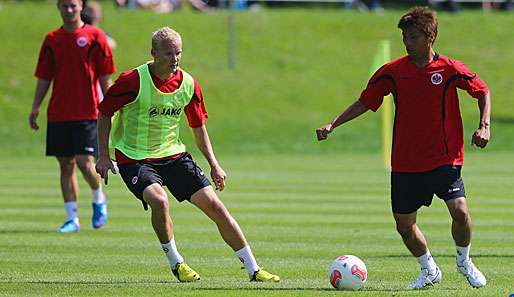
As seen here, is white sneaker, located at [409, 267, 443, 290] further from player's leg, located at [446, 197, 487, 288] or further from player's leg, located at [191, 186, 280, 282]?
player's leg, located at [191, 186, 280, 282]

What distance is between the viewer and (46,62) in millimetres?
14414

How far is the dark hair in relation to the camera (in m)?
9.44

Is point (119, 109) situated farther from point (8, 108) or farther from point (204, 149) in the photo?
point (8, 108)

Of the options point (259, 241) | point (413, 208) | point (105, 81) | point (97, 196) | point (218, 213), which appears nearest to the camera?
point (413, 208)

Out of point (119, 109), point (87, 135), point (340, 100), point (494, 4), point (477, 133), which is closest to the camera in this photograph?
point (477, 133)

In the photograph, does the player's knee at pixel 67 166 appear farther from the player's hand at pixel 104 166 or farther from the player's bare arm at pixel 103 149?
the player's hand at pixel 104 166

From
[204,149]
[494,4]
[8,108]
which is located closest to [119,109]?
[204,149]

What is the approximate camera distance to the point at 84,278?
406 inches

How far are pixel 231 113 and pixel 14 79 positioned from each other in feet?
19.8

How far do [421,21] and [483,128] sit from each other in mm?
925

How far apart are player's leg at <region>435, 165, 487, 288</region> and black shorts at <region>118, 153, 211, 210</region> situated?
1869 mm

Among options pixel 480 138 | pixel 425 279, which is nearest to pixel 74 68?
pixel 425 279

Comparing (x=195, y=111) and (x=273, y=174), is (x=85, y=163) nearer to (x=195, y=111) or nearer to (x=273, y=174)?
(x=195, y=111)

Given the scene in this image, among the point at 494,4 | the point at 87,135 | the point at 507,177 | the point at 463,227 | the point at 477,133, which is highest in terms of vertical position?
the point at 477,133
